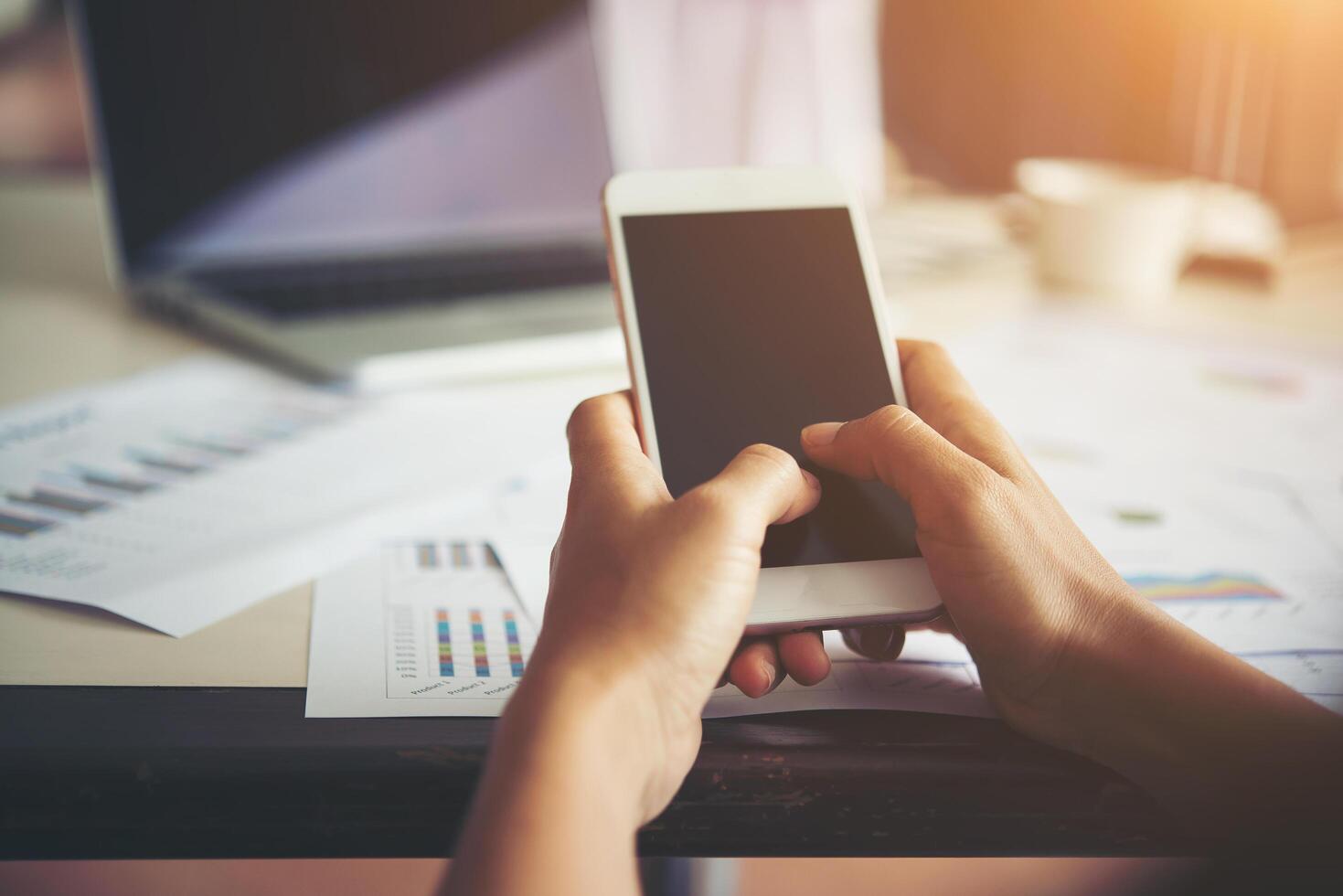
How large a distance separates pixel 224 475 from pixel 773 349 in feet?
1.10

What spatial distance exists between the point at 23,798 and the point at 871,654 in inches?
12.7

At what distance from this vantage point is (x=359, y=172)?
906 mm

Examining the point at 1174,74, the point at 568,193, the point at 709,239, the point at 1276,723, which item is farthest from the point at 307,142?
the point at 1174,74

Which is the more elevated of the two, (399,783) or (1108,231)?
(1108,231)

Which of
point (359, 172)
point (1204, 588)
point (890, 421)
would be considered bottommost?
point (1204, 588)

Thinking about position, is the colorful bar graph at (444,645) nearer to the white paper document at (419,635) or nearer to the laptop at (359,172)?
the white paper document at (419,635)

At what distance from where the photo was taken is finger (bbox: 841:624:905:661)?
42 centimetres

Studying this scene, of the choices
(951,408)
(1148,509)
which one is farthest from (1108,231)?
(951,408)

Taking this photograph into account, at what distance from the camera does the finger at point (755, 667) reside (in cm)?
39

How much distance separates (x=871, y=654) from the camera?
1.40ft

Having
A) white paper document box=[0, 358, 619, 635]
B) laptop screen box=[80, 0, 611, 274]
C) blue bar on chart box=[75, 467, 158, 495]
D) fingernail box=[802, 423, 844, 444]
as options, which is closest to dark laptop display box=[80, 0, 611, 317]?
laptop screen box=[80, 0, 611, 274]

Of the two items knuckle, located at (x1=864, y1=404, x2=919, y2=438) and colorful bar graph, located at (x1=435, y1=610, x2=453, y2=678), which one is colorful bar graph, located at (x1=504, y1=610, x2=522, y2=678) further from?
knuckle, located at (x1=864, y1=404, x2=919, y2=438)

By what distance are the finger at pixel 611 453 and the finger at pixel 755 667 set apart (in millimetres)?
71

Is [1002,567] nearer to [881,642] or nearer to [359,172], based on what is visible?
[881,642]
